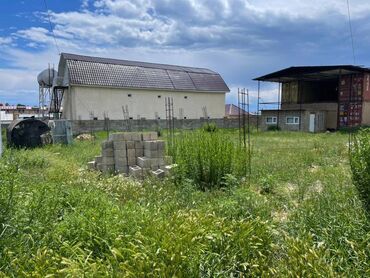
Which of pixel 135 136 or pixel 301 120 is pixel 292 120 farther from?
pixel 135 136

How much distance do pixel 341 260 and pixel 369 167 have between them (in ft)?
3.24

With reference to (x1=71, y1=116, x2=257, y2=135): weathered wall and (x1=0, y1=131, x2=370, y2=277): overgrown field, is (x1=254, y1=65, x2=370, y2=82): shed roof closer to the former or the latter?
(x1=71, y1=116, x2=257, y2=135): weathered wall

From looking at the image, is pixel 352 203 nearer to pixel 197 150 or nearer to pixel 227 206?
pixel 227 206

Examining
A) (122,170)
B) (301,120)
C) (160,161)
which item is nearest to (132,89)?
(301,120)

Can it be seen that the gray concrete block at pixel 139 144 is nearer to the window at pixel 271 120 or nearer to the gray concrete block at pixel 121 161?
the gray concrete block at pixel 121 161

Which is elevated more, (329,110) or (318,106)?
(318,106)

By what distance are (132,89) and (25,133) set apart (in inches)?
A: 589

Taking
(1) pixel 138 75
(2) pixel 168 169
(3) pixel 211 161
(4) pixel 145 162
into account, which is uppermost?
(1) pixel 138 75

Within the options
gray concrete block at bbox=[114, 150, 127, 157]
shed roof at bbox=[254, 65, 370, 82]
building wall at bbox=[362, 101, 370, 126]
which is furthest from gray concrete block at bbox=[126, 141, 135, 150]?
building wall at bbox=[362, 101, 370, 126]

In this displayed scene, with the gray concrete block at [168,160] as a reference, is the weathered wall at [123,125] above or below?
above

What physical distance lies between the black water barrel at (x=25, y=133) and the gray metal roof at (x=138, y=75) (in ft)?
38.0

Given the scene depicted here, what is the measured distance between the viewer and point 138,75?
28344 millimetres

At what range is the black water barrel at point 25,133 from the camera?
40.8 feet

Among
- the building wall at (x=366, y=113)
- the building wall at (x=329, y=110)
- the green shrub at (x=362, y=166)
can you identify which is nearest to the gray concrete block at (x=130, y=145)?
the green shrub at (x=362, y=166)
